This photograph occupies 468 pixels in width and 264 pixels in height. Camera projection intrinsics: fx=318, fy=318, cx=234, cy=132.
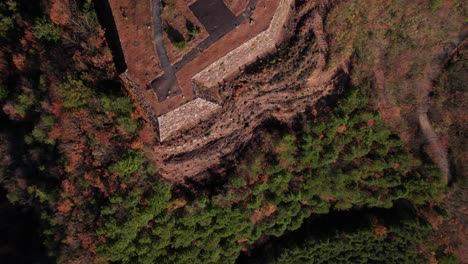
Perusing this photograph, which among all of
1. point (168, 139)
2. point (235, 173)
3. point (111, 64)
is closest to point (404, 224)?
point (235, 173)

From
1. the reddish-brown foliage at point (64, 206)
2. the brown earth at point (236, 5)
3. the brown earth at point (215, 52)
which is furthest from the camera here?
the reddish-brown foliage at point (64, 206)

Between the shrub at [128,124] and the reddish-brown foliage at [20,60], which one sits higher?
the reddish-brown foliage at [20,60]

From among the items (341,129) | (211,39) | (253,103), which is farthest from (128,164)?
(341,129)

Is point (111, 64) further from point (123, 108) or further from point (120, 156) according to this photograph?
point (120, 156)

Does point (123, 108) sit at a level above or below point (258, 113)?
above

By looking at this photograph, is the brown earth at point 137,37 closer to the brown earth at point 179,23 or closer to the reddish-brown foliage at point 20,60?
the brown earth at point 179,23

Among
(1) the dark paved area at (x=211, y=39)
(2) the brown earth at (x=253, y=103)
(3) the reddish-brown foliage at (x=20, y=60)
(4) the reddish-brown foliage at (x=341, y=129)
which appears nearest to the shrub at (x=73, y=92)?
(3) the reddish-brown foliage at (x=20, y=60)
